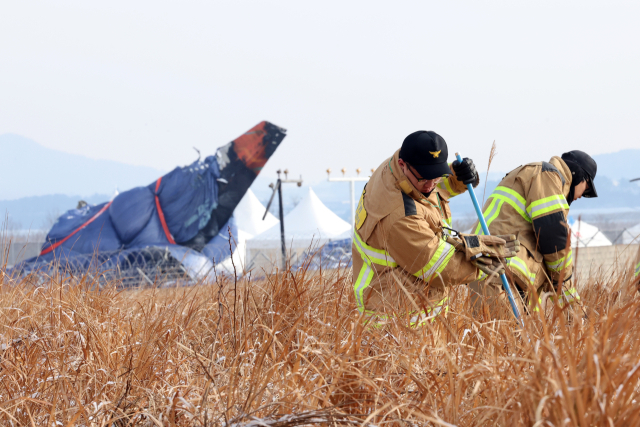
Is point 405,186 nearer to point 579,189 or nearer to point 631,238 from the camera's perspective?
point 579,189

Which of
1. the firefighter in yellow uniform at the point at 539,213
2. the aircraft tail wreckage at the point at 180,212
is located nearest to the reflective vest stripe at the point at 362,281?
the firefighter in yellow uniform at the point at 539,213

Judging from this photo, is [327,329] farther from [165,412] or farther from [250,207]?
[250,207]

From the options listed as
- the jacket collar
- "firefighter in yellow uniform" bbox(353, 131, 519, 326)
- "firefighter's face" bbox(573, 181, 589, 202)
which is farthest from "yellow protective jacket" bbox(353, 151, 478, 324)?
"firefighter's face" bbox(573, 181, 589, 202)

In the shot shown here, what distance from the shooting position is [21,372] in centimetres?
259

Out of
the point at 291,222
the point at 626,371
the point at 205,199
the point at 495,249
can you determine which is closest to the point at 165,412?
the point at 626,371

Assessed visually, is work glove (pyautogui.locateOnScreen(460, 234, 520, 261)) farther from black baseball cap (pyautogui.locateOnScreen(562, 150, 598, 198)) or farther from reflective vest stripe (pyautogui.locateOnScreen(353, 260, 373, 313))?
black baseball cap (pyautogui.locateOnScreen(562, 150, 598, 198))

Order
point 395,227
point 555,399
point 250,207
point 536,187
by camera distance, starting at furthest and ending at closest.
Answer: point 250,207 → point 536,187 → point 395,227 → point 555,399

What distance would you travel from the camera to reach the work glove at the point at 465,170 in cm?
342

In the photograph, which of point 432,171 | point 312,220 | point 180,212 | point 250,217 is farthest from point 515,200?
point 250,217

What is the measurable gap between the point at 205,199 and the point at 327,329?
14.7 m

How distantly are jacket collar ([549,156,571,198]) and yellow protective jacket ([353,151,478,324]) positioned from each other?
1293 mm

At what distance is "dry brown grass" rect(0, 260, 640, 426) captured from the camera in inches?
60.7

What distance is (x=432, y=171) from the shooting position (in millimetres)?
2895

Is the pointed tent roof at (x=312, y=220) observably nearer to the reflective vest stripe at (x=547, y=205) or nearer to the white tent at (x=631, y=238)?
the white tent at (x=631, y=238)
